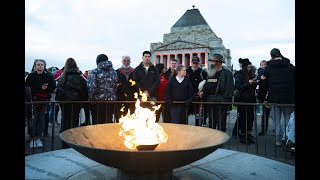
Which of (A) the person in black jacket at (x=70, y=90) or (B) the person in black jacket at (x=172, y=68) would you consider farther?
(B) the person in black jacket at (x=172, y=68)

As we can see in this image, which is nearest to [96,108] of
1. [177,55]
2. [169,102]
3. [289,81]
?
[169,102]

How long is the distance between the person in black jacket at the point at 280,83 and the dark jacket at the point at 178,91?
1.98m

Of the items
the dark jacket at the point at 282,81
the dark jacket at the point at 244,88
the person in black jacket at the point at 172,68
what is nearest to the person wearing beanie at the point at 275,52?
the dark jacket at the point at 282,81

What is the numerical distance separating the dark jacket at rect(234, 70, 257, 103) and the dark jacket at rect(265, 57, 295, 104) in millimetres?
847

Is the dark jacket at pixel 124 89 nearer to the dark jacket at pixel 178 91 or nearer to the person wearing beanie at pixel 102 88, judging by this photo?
the person wearing beanie at pixel 102 88

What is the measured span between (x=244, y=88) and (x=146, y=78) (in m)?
2.66

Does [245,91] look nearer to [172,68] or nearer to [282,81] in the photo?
[282,81]

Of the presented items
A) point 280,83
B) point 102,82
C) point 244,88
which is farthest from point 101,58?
point 280,83

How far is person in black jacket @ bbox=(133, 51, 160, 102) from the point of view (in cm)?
756

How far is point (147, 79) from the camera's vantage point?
24.8 ft

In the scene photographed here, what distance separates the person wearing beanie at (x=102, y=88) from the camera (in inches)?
258

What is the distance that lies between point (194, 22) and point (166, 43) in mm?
12255
